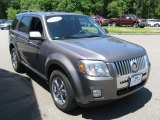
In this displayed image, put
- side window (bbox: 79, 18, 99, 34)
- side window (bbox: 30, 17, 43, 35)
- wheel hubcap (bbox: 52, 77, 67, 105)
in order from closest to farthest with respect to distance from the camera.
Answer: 1. wheel hubcap (bbox: 52, 77, 67, 105)
2. side window (bbox: 30, 17, 43, 35)
3. side window (bbox: 79, 18, 99, 34)

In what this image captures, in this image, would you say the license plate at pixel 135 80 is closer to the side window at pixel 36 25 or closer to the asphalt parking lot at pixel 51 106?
the asphalt parking lot at pixel 51 106

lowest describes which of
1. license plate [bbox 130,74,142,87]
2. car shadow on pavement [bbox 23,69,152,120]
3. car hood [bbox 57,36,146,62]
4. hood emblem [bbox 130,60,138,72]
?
car shadow on pavement [bbox 23,69,152,120]

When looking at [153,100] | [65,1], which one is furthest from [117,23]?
[153,100]

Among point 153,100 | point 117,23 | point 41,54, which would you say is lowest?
point 117,23

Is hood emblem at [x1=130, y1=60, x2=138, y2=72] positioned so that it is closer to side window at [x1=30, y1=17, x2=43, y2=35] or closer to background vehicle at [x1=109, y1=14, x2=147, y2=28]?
side window at [x1=30, y1=17, x2=43, y2=35]

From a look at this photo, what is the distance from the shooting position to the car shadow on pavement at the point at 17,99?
16.3ft

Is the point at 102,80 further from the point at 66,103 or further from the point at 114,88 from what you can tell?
the point at 66,103

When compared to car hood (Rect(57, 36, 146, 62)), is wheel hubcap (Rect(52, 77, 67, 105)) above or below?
below

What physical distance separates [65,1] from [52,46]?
54.0 metres

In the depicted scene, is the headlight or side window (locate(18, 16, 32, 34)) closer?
the headlight

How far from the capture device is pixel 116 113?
5.02 meters

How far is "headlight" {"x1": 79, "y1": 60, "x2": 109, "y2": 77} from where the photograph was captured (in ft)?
14.5

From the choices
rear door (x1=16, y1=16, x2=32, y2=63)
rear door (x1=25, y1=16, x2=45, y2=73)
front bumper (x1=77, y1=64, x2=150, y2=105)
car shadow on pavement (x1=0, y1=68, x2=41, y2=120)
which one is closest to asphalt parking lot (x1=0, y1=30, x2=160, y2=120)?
car shadow on pavement (x1=0, y1=68, x2=41, y2=120)

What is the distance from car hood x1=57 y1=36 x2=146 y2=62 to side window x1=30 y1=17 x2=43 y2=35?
35.3 inches
